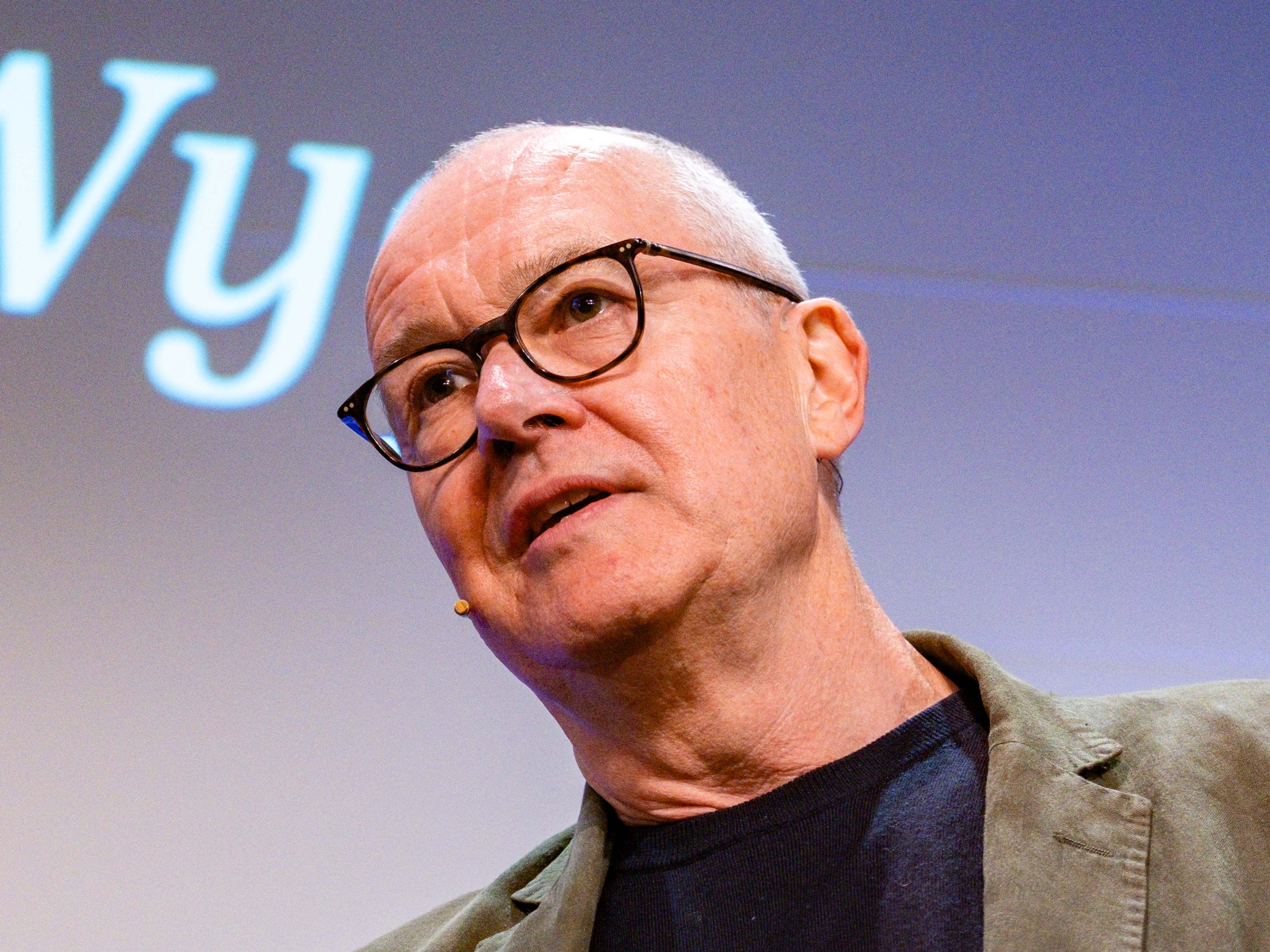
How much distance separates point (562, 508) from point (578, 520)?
0.15 ft

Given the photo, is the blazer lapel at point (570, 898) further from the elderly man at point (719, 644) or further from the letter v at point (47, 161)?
the letter v at point (47, 161)

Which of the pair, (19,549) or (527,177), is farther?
(19,549)

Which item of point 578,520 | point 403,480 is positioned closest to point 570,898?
point 578,520

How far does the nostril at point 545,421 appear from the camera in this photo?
121 centimetres

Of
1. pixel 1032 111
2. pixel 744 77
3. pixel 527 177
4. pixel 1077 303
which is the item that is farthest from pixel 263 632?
pixel 1032 111

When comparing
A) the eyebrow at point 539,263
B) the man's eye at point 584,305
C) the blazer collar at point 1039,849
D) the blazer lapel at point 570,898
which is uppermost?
the eyebrow at point 539,263

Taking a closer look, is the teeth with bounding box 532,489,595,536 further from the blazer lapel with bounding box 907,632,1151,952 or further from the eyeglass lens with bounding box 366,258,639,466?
the blazer lapel with bounding box 907,632,1151,952

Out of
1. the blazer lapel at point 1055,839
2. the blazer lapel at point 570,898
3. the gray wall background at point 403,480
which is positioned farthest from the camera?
the gray wall background at point 403,480

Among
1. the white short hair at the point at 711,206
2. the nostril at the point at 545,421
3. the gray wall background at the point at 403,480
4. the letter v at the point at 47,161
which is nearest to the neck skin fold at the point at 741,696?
the nostril at the point at 545,421

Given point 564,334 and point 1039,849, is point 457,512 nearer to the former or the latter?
point 564,334

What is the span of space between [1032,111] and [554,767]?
1661 mm

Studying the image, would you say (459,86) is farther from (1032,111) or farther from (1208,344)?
(1208,344)

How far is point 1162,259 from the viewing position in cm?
250

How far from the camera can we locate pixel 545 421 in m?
1.22
